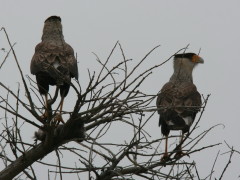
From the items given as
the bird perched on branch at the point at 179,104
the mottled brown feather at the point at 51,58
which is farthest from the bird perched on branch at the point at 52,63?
the bird perched on branch at the point at 179,104

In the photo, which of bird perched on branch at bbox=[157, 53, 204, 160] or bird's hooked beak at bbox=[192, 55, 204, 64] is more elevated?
bird's hooked beak at bbox=[192, 55, 204, 64]

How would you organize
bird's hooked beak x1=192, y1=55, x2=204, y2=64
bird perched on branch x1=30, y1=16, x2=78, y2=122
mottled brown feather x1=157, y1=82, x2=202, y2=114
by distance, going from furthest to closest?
bird's hooked beak x1=192, y1=55, x2=204, y2=64, mottled brown feather x1=157, y1=82, x2=202, y2=114, bird perched on branch x1=30, y1=16, x2=78, y2=122

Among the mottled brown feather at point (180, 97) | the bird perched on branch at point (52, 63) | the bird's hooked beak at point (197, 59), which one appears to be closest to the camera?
the bird perched on branch at point (52, 63)

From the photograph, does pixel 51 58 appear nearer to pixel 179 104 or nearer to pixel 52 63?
pixel 52 63

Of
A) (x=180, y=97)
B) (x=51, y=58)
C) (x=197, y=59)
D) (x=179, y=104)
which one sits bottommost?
(x=179, y=104)

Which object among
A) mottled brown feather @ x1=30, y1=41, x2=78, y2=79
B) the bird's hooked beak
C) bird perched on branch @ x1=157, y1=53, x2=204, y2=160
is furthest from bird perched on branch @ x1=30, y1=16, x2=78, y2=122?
the bird's hooked beak

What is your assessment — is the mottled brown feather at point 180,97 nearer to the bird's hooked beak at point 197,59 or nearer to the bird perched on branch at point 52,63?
the bird's hooked beak at point 197,59

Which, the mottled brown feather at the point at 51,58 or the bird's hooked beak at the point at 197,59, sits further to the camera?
the bird's hooked beak at the point at 197,59

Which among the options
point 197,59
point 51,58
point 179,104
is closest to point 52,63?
point 51,58

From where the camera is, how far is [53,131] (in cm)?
498

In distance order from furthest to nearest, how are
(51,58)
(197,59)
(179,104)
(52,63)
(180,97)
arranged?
1. (197,59)
2. (180,97)
3. (179,104)
4. (51,58)
5. (52,63)

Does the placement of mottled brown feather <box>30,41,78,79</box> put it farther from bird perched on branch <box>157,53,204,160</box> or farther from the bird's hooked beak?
the bird's hooked beak

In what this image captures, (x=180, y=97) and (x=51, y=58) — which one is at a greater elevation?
(x=51, y=58)

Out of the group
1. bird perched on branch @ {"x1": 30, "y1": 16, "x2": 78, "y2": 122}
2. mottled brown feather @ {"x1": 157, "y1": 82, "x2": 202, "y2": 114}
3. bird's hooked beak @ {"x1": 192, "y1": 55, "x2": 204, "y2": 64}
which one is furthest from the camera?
bird's hooked beak @ {"x1": 192, "y1": 55, "x2": 204, "y2": 64}
